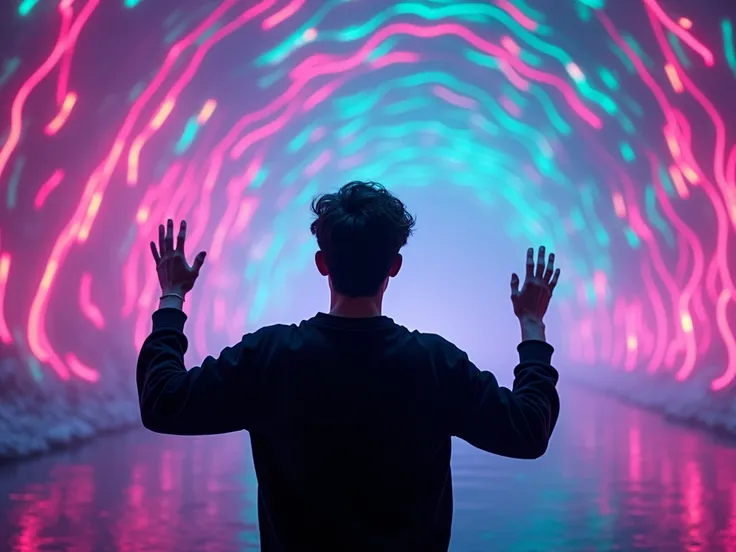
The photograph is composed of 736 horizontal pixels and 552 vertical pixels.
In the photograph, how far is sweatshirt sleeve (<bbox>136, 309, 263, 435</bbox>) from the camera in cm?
168

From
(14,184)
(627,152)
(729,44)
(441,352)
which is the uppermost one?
(627,152)

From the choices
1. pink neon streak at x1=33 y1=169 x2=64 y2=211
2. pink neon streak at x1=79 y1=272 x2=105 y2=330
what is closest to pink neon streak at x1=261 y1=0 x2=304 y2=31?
pink neon streak at x1=33 y1=169 x2=64 y2=211

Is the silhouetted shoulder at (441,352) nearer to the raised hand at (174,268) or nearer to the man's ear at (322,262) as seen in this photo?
the man's ear at (322,262)

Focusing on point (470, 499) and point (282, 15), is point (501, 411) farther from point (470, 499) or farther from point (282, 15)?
point (282, 15)

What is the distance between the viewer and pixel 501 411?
1710 millimetres

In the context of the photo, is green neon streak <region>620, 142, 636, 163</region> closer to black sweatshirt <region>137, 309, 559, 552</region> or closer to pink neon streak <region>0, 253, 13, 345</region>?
pink neon streak <region>0, 253, 13, 345</region>

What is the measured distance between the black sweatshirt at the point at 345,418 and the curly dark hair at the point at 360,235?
134 millimetres

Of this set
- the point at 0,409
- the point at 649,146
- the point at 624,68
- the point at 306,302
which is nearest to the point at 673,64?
the point at 624,68

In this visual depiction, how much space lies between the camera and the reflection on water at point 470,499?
4.26 meters

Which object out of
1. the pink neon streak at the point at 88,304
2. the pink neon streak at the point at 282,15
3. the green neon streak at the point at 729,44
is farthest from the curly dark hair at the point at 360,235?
the pink neon streak at the point at 88,304

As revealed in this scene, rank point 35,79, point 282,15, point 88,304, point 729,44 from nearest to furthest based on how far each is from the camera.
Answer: point 35,79, point 729,44, point 282,15, point 88,304

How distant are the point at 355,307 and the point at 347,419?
0.74 feet

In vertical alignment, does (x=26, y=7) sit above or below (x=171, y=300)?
above

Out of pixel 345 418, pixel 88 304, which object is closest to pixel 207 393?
pixel 345 418
